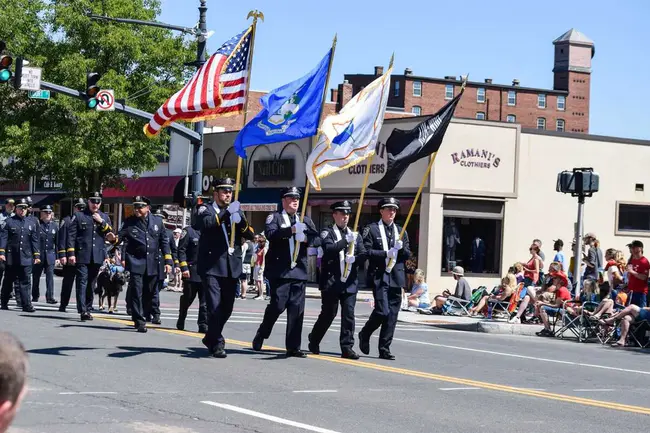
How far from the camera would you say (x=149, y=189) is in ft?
155

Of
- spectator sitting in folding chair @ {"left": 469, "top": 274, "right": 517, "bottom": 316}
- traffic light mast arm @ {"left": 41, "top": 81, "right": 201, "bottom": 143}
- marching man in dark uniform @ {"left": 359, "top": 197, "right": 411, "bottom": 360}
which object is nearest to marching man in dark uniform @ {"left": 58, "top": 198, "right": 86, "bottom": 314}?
marching man in dark uniform @ {"left": 359, "top": 197, "right": 411, "bottom": 360}

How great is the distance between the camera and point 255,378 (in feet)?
35.6

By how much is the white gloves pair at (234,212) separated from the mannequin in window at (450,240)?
75.8ft

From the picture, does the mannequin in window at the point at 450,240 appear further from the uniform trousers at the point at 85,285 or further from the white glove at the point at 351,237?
the white glove at the point at 351,237

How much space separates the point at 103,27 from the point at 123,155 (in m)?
4.89

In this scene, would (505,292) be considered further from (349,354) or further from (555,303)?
(349,354)

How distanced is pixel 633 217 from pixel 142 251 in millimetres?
26212

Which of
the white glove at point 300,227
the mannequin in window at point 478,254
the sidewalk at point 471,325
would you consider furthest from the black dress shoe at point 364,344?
the mannequin in window at point 478,254

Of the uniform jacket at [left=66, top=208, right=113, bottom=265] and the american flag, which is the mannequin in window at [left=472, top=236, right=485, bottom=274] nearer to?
the uniform jacket at [left=66, top=208, right=113, bottom=265]

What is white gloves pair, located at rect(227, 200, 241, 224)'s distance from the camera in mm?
12062

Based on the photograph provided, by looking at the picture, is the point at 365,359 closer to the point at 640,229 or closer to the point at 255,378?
the point at 255,378

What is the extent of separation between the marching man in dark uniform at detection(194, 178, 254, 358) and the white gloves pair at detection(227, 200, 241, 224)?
0.08 metres

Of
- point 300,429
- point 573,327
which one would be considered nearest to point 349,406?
point 300,429

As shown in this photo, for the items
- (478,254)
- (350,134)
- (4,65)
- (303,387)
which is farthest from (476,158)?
(303,387)
